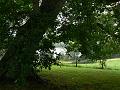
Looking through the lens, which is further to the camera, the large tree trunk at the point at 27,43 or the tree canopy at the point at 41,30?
the tree canopy at the point at 41,30

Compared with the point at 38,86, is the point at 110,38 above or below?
above

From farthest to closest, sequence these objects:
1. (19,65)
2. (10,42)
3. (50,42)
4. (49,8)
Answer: (49,8)
(50,42)
(10,42)
(19,65)

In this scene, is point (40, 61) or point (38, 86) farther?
point (38, 86)

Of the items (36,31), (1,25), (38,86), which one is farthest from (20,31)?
(38,86)

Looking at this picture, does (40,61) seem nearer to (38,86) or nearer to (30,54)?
(30,54)

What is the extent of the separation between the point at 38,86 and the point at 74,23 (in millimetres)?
3495

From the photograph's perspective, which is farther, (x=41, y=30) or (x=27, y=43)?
(x=41, y=30)

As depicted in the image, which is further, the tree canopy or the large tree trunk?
the tree canopy

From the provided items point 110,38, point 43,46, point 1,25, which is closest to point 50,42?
point 43,46

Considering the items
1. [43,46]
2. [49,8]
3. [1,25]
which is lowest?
[43,46]

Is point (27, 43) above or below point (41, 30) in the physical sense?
below

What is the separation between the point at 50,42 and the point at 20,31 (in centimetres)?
120

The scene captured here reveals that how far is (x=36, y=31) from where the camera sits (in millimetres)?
9648

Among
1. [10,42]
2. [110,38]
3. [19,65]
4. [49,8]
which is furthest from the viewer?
[110,38]
